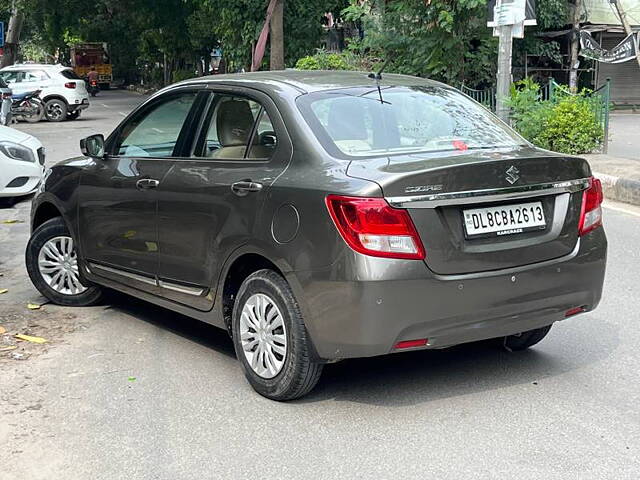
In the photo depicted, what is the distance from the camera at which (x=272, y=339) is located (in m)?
4.54

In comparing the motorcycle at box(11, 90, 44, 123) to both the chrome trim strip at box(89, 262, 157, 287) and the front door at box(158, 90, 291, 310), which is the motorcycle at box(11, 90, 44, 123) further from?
the front door at box(158, 90, 291, 310)

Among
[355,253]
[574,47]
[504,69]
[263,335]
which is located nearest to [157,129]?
[263,335]

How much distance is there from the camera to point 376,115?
4875 mm

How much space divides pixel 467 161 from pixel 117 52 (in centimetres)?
6065

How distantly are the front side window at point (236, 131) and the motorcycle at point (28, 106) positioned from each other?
24.1 meters

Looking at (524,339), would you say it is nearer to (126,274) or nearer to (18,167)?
(126,274)

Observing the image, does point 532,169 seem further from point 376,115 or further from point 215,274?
point 215,274

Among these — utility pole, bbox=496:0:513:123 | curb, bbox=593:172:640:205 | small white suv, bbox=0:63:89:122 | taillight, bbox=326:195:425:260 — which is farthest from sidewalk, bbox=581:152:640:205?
small white suv, bbox=0:63:89:122

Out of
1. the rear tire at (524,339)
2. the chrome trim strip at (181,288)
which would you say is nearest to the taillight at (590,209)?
the rear tire at (524,339)

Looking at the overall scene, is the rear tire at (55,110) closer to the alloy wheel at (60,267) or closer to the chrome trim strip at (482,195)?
the alloy wheel at (60,267)

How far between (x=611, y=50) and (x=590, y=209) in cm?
2179

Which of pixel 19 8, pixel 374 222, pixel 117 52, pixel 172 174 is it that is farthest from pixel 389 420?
pixel 117 52

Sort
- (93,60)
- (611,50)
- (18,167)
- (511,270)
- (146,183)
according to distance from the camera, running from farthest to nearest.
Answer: (93,60)
(611,50)
(18,167)
(146,183)
(511,270)

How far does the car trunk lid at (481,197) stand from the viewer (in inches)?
162
